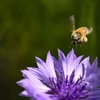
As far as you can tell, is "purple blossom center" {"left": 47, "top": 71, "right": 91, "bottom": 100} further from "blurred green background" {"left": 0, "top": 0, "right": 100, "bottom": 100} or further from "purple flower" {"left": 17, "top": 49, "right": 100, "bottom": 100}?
"blurred green background" {"left": 0, "top": 0, "right": 100, "bottom": 100}

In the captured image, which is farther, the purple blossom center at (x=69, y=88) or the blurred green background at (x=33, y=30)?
the blurred green background at (x=33, y=30)

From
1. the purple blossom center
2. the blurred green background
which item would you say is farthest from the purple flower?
the blurred green background

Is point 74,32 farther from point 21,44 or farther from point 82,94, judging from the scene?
point 21,44

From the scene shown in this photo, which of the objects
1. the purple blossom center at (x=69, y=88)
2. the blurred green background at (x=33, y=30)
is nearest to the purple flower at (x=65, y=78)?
the purple blossom center at (x=69, y=88)

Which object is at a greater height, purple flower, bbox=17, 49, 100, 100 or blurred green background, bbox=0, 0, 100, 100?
blurred green background, bbox=0, 0, 100, 100

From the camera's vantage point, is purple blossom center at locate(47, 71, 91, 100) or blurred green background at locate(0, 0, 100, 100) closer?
purple blossom center at locate(47, 71, 91, 100)

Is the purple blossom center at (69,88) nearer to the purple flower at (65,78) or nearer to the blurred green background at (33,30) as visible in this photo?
the purple flower at (65,78)
